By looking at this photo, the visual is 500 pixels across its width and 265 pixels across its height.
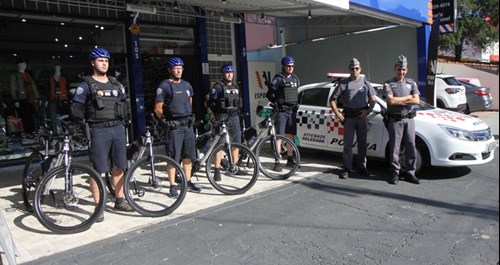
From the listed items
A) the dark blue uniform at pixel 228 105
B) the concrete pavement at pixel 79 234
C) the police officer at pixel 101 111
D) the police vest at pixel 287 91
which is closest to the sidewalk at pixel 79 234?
the concrete pavement at pixel 79 234

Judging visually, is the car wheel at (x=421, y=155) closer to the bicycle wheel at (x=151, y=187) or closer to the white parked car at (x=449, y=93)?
the bicycle wheel at (x=151, y=187)

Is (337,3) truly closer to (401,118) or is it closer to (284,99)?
(284,99)

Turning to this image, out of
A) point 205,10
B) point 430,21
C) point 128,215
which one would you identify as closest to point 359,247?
point 128,215

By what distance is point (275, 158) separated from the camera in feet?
21.8

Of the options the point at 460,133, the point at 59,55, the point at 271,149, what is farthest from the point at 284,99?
the point at 59,55

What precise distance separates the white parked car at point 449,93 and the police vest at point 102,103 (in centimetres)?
1049

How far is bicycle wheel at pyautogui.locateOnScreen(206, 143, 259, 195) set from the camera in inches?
226

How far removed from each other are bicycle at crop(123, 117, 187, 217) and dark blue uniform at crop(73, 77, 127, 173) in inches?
12.3

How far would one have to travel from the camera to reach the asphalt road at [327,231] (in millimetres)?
3785

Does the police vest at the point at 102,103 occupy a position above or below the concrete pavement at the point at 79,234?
above

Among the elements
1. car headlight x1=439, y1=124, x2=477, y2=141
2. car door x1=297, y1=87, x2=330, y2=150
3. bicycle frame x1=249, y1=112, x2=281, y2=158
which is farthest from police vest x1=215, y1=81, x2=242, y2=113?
car headlight x1=439, y1=124, x2=477, y2=141

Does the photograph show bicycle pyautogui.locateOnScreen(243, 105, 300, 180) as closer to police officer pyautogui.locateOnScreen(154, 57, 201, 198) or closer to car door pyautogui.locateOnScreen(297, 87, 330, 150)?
car door pyautogui.locateOnScreen(297, 87, 330, 150)

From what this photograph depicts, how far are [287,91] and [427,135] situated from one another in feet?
7.17

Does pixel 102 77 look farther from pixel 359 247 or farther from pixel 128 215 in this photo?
pixel 359 247
